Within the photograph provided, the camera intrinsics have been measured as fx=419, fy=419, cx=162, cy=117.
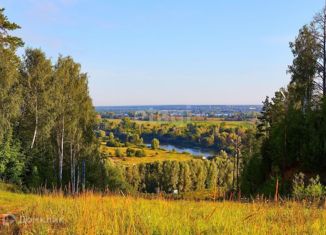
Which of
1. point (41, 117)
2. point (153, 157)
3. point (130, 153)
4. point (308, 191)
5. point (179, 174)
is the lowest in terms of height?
point (153, 157)

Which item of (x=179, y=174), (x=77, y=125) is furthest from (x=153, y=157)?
(x=77, y=125)

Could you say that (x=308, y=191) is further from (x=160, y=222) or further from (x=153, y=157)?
(x=153, y=157)

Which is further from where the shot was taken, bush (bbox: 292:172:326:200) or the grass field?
bush (bbox: 292:172:326:200)

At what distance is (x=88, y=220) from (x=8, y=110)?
26.5 metres

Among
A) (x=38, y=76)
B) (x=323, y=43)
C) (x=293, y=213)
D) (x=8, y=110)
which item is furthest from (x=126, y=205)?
(x=38, y=76)

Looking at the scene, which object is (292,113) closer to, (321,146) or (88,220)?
(321,146)

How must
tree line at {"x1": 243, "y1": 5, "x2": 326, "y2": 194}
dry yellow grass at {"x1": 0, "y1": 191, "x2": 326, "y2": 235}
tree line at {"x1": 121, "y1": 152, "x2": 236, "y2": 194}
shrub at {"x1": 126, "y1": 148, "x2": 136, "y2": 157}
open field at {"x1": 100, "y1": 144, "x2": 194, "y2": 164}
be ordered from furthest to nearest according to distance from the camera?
shrub at {"x1": 126, "y1": 148, "x2": 136, "y2": 157}
open field at {"x1": 100, "y1": 144, "x2": 194, "y2": 164}
tree line at {"x1": 121, "y1": 152, "x2": 236, "y2": 194}
tree line at {"x1": 243, "y1": 5, "x2": 326, "y2": 194}
dry yellow grass at {"x1": 0, "y1": 191, "x2": 326, "y2": 235}

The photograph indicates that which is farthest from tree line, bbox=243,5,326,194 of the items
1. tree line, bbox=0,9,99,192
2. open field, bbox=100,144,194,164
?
open field, bbox=100,144,194,164

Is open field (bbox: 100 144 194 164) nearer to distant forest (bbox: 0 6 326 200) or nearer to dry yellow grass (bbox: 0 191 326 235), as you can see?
distant forest (bbox: 0 6 326 200)

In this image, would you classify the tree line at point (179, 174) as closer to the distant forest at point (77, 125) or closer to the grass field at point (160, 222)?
the distant forest at point (77, 125)

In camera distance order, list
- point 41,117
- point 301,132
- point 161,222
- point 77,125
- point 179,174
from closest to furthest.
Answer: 1. point 161,222
2. point 301,132
3. point 41,117
4. point 77,125
5. point 179,174

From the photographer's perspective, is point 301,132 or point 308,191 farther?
point 301,132

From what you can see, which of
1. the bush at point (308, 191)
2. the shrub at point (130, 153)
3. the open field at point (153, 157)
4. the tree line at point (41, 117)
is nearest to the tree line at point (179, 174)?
the open field at point (153, 157)

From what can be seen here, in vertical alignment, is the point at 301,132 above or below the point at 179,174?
above
